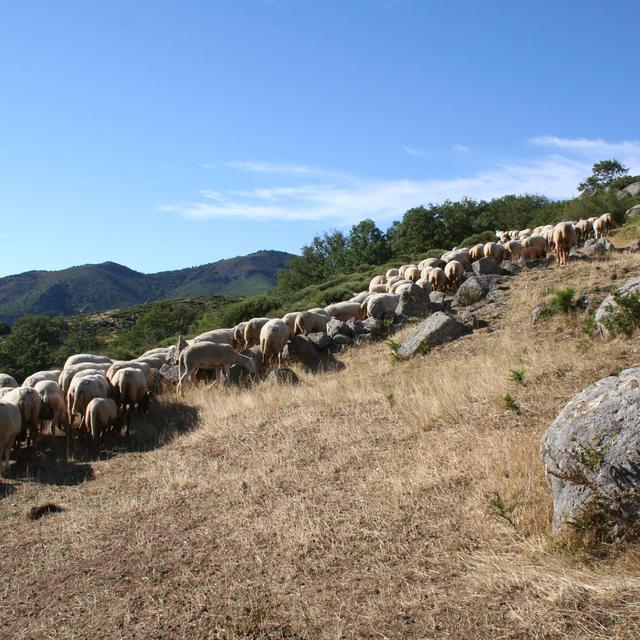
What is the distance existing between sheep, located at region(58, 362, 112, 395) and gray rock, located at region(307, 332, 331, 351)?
228 inches

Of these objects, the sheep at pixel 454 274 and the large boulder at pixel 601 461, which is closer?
the large boulder at pixel 601 461

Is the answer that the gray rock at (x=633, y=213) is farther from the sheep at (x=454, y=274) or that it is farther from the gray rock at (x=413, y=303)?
the gray rock at (x=413, y=303)

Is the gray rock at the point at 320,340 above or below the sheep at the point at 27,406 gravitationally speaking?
above

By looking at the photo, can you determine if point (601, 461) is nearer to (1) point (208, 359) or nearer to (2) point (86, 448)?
(2) point (86, 448)

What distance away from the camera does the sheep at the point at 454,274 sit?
23422mm

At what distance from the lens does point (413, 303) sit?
18812 mm

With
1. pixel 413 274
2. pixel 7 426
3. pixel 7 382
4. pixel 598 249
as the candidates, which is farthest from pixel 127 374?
pixel 598 249

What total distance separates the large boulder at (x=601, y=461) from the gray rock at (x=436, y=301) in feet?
46.0

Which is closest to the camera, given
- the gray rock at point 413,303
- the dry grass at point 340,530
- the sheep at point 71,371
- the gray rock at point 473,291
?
the dry grass at point 340,530

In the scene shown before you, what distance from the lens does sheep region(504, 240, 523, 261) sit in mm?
25562

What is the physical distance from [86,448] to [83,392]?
1.35 meters

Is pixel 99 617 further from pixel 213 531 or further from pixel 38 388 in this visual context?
pixel 38 388

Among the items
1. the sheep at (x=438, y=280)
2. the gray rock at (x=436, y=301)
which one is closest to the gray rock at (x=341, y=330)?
the gray rock at (x=436, y=301)

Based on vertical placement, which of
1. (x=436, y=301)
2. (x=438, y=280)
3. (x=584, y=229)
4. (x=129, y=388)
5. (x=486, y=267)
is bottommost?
(x=129, y=388)
